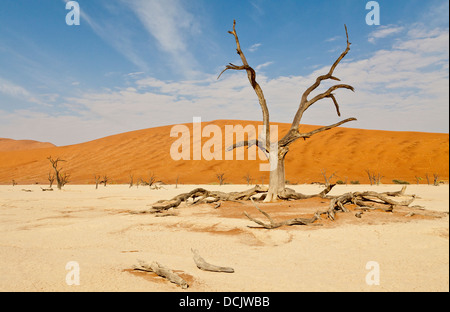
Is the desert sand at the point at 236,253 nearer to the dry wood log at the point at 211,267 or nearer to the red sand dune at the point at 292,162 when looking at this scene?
the dry wood log at the point at 211,267

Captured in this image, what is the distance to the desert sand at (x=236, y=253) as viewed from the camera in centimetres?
312

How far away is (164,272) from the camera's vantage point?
3.32 meters

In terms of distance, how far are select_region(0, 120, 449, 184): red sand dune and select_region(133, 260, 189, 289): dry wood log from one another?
30255 mm

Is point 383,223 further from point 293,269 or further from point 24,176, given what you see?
point 24,176

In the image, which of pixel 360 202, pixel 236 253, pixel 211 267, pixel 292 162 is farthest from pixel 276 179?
pixel 292 162

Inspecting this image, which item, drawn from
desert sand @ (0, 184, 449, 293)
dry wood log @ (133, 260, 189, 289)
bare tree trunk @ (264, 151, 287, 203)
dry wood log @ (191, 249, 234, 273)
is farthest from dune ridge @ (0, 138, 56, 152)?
dry wood log @ (191, 249, 234, 273)

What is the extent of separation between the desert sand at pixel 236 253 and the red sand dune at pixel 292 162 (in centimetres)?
2708

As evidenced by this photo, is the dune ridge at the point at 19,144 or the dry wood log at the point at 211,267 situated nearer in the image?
the dry wood log at the point at 211,267

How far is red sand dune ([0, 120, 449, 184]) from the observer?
35.2 metres

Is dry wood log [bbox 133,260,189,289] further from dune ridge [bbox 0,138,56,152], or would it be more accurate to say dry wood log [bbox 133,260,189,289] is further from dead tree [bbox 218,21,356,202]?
dune ridge [bbox 0,138,56,152]

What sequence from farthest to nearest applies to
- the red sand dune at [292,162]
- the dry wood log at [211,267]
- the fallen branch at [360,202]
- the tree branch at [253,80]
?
1. the red sand dune at [292,162]
2. the tree branch at [253,80]
3. the fallen branch at [360,202]
4. the dry wood log at [211,267]

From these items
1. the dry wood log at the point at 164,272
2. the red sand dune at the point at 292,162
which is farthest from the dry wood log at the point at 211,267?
the red sand dune at the point at 292,162

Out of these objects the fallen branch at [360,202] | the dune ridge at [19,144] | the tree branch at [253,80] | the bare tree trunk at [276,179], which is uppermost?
the dune ridge at [19,144]
